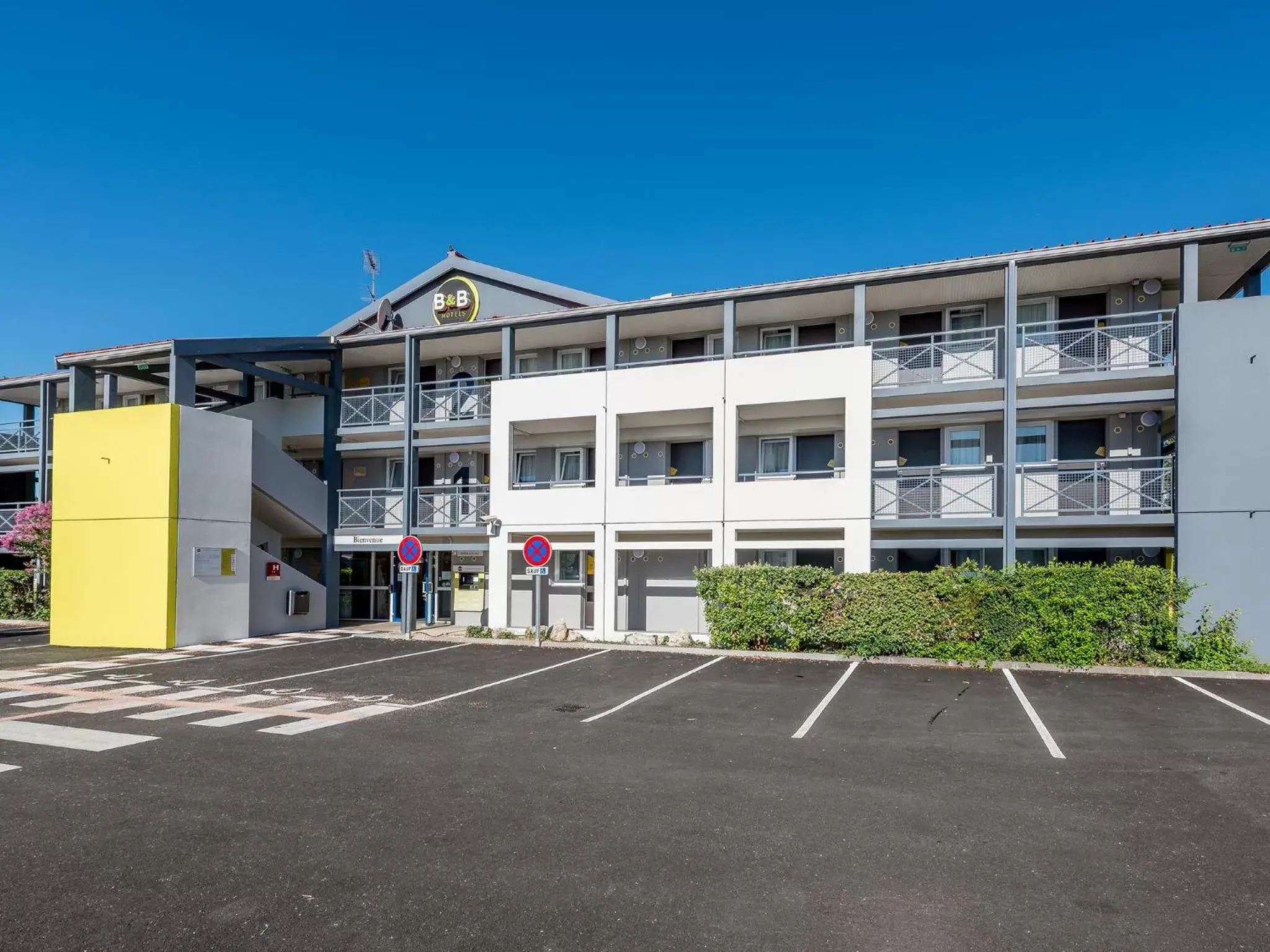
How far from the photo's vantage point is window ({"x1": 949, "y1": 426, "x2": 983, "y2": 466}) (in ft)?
56.6

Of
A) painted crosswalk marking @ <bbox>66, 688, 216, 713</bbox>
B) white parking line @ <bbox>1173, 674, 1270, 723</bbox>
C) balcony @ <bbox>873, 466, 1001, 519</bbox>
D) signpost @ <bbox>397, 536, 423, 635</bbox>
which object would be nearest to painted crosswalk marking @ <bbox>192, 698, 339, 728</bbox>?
painted crosswalk marking @ <bbox>66, 688, 216, 713</bbox>

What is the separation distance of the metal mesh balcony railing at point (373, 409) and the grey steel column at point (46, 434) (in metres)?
10.8

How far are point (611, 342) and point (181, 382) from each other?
9.92 m

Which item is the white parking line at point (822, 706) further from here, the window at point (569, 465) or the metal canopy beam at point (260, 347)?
the metal canopy beam at point (260, 347)

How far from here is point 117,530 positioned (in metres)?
16.9

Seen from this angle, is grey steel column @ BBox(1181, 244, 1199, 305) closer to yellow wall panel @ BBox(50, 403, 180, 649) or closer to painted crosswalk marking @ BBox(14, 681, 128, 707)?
painted crosswalk marking @ BBox(14, 681, 128, 707)

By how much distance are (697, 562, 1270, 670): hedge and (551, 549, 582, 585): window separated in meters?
5.41

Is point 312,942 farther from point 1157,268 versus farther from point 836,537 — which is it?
point 1157,268

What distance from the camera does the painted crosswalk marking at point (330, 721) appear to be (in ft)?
28.9

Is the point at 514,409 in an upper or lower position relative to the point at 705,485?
upper

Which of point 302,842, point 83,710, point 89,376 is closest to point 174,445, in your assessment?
point 89,376

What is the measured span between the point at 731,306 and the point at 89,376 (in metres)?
16.9

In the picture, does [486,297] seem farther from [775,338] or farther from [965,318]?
[965,318]

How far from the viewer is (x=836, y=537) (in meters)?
16.9
